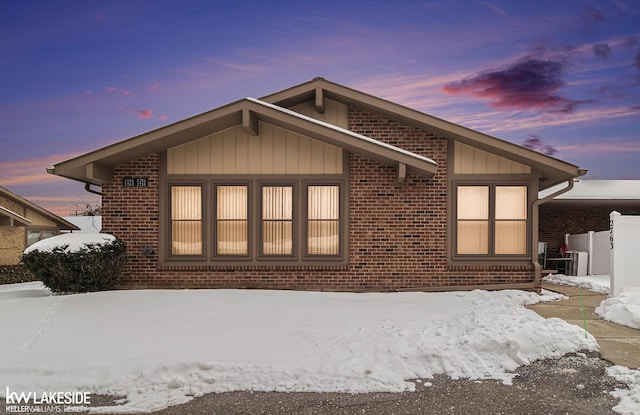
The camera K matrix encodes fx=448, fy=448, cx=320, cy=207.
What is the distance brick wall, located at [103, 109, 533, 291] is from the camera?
1016cm

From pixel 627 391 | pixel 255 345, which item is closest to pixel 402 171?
pixel 255 345

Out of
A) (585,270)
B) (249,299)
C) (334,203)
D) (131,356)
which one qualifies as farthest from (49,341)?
(585,270)

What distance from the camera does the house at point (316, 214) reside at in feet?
33.3

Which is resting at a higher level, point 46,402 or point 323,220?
point 323,220

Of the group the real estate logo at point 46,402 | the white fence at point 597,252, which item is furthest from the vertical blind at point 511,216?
the real estate logo at point 46,402

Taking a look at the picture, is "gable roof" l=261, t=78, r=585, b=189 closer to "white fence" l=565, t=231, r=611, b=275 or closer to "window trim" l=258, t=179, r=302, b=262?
"window trim" l=258, t=179, r=302, b=262

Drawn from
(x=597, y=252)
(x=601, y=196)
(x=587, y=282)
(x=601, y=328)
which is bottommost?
(x=587, y=282)

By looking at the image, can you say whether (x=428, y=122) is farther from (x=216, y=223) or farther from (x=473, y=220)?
(x=216, y=223)

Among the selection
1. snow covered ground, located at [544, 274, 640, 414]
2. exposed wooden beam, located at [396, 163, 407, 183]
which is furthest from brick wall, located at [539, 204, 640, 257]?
exposed wooden beam, located at [396, 163, 407, 183]

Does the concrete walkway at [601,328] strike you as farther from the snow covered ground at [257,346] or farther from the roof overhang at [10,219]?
the roof overhang at [10,219]

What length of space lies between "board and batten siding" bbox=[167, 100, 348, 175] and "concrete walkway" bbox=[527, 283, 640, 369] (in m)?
5.19

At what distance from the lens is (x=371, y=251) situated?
10.2 metres

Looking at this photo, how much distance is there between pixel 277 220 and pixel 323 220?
105 centimetres

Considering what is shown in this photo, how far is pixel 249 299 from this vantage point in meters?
8.60
